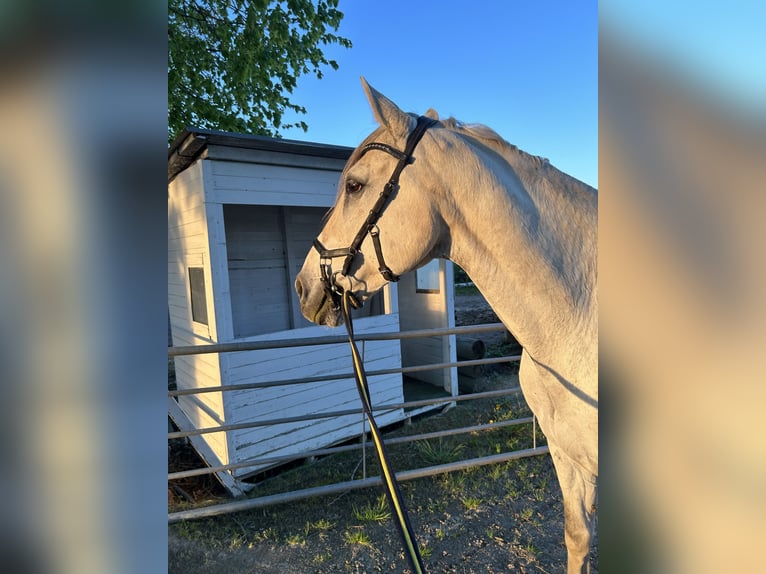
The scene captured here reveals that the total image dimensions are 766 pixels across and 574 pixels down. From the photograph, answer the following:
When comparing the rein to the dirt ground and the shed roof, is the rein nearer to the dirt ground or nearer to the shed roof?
the dirt ground

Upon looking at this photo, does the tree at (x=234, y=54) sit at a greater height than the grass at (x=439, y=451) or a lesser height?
greater

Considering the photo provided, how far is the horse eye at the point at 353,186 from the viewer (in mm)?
1523

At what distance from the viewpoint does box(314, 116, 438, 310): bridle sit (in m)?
1.42

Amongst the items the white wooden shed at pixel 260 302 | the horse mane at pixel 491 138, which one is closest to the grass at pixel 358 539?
the white wooden shed at pixel 260 302

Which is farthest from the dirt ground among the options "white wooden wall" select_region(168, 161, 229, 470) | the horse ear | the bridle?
the horse ear

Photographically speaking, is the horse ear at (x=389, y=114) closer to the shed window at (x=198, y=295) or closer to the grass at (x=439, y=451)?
the grass at (x=439, y=451)

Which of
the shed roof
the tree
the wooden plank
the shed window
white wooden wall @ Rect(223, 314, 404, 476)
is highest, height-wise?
the tree

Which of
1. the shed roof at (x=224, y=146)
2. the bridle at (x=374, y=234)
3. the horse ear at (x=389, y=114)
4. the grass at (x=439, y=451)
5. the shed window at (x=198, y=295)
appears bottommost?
the grass at (x=439, y=451)

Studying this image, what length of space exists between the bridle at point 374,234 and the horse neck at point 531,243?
0.61 feet

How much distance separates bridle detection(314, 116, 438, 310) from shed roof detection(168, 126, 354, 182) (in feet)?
9.11
